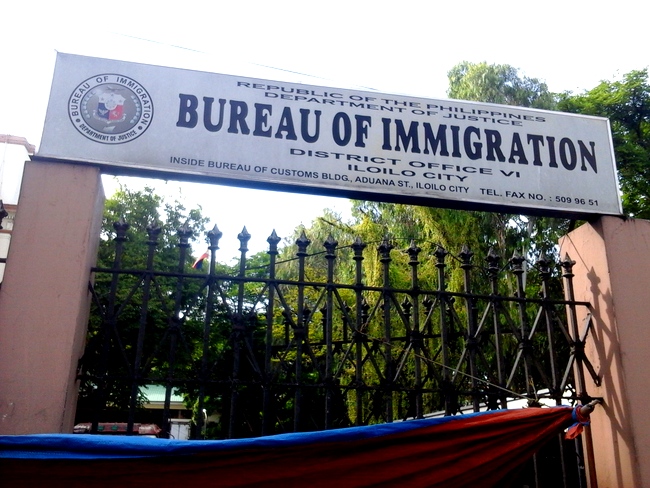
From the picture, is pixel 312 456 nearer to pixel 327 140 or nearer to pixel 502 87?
pixel 327 140

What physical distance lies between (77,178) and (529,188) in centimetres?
394

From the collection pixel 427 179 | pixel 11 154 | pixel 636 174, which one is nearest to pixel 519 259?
pixel 427 179

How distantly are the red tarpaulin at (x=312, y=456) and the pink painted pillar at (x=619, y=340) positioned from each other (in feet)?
4.08

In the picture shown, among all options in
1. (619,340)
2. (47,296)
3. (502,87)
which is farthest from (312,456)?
(502,87)

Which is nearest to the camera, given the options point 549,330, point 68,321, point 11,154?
point 68,321

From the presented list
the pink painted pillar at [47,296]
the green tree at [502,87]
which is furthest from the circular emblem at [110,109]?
the green tree at [502,87]

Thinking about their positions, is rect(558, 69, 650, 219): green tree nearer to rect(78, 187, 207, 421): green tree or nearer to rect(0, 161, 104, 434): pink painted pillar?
rect(78, 187, 207, 421): green tree

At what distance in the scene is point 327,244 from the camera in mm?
5039

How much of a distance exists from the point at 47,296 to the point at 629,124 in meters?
17.2

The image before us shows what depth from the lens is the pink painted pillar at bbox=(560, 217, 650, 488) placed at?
5.11m

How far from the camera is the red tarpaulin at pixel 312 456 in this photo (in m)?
3.46

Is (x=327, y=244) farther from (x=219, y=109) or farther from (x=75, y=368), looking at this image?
(x=75, y=368)

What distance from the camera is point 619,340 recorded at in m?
5.35

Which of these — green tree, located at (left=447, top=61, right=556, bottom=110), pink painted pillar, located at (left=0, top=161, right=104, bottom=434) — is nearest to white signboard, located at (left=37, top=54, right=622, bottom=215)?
pink painted pillar, located at (left=0, top=161, right=104, bottom=434)
